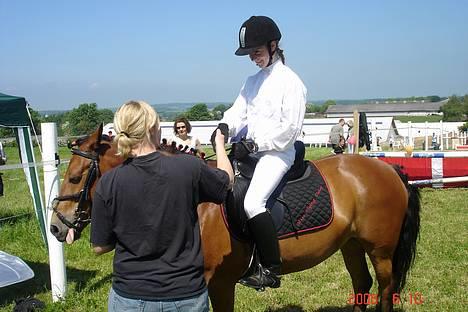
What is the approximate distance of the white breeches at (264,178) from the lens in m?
3.19

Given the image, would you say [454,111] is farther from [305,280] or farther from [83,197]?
[83,197]

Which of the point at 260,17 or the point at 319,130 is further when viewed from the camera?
the point at 319,130

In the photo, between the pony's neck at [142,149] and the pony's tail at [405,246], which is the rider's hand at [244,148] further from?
the pony's tail at [405,246]

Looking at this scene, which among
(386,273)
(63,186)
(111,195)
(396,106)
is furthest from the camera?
(396,106)

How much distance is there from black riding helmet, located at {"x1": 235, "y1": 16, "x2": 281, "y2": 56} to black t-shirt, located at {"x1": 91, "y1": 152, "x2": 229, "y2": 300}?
4.55 ft

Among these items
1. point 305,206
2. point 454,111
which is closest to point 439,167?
point 305,206

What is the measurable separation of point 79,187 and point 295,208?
157 centimetres

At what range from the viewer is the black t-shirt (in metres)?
2.00

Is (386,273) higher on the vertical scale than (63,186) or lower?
lower

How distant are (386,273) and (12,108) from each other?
6196 millimetres

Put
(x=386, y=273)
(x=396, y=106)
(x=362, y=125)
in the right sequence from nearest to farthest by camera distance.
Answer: (x=386, y=273), (x=362, y=125), (x=396, y=106)

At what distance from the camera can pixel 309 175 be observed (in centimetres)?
376

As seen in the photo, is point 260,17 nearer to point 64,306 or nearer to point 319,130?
point 64,306

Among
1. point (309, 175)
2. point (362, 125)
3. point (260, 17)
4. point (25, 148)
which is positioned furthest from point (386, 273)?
point (362, 125)
